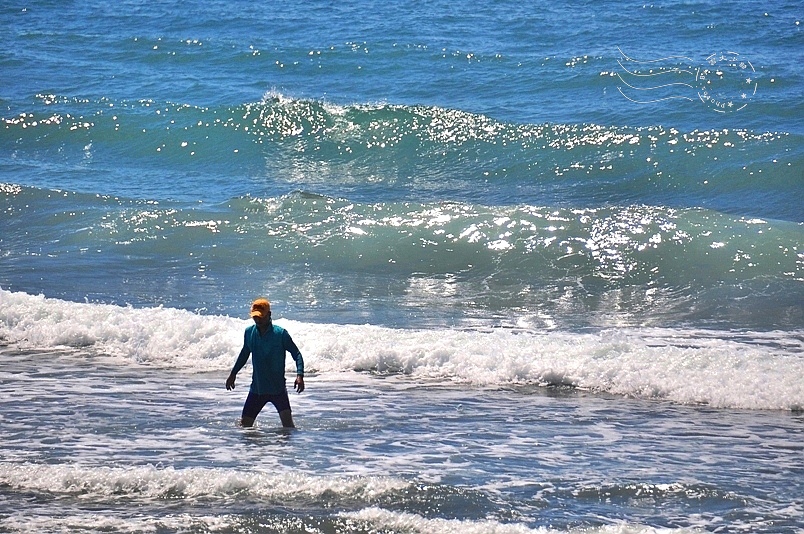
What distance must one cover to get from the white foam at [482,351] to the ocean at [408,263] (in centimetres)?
4

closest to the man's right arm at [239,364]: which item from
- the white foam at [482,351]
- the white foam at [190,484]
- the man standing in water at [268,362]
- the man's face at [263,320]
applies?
the man standing in water at [268,362]

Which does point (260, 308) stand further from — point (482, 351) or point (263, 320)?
point (482, 351)

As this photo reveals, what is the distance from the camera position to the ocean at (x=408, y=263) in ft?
24.5

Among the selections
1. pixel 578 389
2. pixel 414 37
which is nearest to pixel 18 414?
pixel 578 389

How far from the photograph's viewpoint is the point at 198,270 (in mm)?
15078

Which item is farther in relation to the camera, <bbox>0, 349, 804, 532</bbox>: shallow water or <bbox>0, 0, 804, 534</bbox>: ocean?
<bbox>0, 0, 804, 534</bbox>: ocean

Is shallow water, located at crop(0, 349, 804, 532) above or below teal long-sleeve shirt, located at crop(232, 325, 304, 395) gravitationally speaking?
below

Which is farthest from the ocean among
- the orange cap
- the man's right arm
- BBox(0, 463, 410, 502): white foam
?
the orange cap

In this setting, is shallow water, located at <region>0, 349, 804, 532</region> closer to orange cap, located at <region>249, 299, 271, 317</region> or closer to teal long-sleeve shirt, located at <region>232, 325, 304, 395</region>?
teal long-sleeve shirt, located at <region>232, 325, 304, 395</region>

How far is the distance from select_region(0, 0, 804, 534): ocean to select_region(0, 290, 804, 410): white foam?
0.04 metres

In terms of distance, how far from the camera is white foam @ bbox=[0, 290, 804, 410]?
10.4 metres

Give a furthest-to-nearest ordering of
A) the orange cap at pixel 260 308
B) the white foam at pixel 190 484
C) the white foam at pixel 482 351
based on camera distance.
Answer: the white foam at pixel 482 351 < the orange cap at pixel 260 308 < the white foam at pixel 190 484

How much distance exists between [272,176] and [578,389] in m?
11.2

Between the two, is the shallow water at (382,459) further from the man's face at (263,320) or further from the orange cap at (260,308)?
the orange cap at (260,308)
